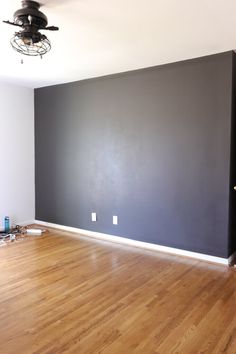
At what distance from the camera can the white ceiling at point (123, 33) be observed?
2314 mm

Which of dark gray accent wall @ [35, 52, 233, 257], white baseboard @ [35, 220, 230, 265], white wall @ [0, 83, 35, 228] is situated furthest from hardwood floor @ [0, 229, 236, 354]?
white wall @ [0, 83, 35, 228]

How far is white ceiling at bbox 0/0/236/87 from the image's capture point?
2.31 m

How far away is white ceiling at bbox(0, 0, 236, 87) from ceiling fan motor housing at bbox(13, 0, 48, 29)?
60 mm

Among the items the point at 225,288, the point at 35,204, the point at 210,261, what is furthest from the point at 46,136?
the point at 225,288

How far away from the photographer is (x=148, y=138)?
3967 mm

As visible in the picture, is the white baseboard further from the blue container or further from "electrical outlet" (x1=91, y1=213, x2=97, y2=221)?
the blue container

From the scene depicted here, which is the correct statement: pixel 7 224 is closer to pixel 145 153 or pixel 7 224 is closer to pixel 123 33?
pixel 145 153

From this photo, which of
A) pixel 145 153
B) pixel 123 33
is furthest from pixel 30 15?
pixel 145 153

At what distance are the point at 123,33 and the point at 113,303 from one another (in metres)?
2.40

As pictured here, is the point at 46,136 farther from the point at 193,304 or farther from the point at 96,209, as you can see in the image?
the point at 193,304

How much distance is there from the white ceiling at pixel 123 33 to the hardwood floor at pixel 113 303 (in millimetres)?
2350

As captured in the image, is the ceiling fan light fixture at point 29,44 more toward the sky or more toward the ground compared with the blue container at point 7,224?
more toward the sky

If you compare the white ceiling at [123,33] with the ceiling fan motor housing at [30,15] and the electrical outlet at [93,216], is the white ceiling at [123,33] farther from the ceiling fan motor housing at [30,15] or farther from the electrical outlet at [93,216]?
the electrical outlet at [93,216]

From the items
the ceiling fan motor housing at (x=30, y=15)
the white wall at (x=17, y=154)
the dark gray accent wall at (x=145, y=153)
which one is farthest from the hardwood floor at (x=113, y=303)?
the ceiling fan motor housing at (x=30, y=15)
